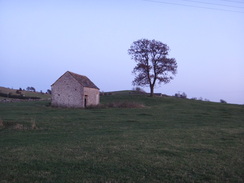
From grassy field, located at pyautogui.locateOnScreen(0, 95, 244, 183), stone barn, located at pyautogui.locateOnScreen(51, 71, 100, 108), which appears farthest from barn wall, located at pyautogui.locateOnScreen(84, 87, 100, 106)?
grassy field, located at pyautogui.locateOnScreen(0, 95, 244, 183)

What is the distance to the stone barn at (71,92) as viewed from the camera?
4138cm

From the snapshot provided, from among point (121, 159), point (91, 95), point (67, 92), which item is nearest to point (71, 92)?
point (67, 92)

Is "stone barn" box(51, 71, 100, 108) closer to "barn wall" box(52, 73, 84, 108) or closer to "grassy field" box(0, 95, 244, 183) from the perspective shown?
"barn wall" box(52, 73, 84, 108)

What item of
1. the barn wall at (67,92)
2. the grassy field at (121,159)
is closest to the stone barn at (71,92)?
the barn wall at (67,92)

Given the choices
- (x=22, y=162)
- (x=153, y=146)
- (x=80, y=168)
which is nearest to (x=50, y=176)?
(x=80, y=168)

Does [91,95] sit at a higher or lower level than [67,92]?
lower

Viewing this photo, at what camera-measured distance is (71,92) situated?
137ft

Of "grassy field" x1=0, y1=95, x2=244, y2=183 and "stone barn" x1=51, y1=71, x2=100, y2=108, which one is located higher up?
"stone barn" x1=51, y1=71, x2=100, y2=108

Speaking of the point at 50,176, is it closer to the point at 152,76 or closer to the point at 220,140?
the point at 220,140

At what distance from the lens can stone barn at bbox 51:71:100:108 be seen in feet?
136

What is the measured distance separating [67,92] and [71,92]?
0.75 metres

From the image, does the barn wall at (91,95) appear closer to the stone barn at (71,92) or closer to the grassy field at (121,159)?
the stone barn at (71,92)

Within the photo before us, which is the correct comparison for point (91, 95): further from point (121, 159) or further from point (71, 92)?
point (121, 159)

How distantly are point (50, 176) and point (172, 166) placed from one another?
3.93 meters
